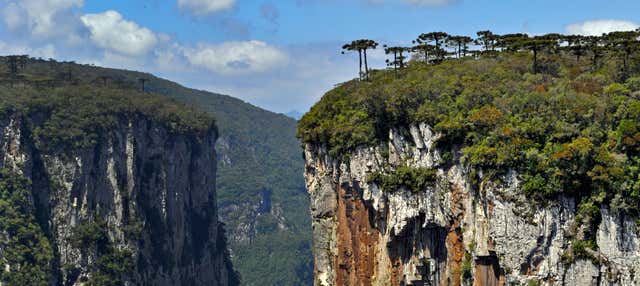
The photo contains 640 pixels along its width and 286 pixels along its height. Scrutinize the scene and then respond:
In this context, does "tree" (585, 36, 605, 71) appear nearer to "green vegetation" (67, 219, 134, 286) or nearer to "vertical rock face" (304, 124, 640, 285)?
"vertical rock face" (304, 124, 640, 285)

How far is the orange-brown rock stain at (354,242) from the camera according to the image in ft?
213

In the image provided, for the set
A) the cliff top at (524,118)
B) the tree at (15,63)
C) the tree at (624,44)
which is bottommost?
the cliff top at (524,118)

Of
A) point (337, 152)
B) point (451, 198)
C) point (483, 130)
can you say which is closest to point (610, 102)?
point (483, 130)

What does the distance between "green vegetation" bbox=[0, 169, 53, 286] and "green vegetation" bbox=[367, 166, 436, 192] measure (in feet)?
221

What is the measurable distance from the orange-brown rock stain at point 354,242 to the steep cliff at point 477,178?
100 mm

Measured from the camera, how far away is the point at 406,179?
59250mm

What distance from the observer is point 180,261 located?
140 meters

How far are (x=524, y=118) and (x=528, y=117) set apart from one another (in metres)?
0.26

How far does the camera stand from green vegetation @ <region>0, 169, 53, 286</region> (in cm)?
11106

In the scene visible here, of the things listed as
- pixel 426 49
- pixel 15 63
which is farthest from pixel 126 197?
pixel 426 49

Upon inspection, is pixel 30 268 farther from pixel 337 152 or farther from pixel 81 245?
pixel 337 152

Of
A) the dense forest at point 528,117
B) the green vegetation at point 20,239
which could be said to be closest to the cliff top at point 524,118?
the dense forest at point 528,117

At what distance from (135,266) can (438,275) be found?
77.2m

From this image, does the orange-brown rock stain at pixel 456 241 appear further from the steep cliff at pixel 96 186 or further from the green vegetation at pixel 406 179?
the steep cliff at pixel 96 186
